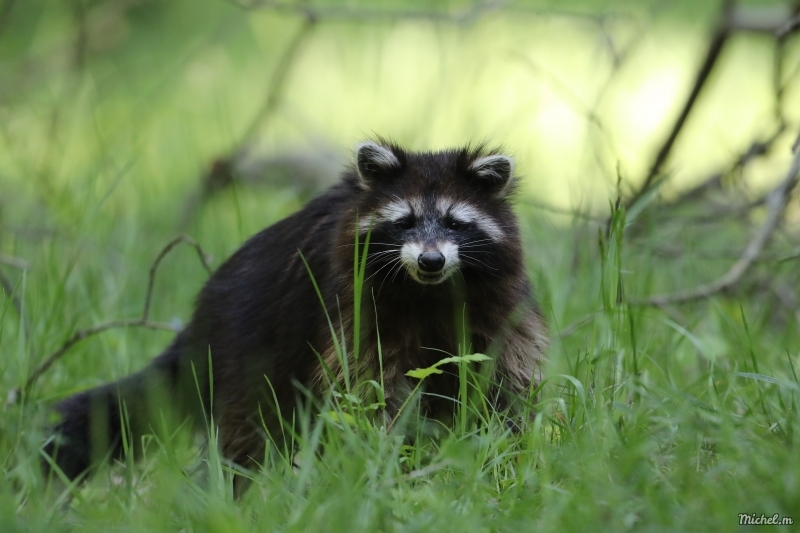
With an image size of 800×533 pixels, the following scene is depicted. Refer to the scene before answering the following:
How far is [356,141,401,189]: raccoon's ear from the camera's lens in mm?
3844

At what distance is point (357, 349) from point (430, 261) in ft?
1.86

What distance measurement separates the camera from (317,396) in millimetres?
3736

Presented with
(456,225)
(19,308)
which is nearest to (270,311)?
(456,225)

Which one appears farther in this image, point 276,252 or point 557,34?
point 557,34

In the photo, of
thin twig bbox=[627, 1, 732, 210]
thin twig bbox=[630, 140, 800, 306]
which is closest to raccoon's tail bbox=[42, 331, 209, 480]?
thin twig bbox=[630, 140, 800, 306]

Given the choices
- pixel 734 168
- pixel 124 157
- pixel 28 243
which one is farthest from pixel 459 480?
pixel 124 157

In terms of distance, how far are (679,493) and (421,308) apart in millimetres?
1587

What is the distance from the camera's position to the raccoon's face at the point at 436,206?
3.74 meters

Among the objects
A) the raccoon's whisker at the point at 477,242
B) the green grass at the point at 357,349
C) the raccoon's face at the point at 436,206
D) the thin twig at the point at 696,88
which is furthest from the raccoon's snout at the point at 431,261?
the thin twig at the point at 696,88

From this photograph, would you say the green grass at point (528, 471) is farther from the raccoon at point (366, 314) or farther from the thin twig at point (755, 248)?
the thin twig at point (755, 248)

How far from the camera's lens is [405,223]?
3809mm

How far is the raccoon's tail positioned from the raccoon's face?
1.06 metres

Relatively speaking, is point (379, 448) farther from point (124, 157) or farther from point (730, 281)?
point (124, 157)

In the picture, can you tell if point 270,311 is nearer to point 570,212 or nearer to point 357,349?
point 357,349
